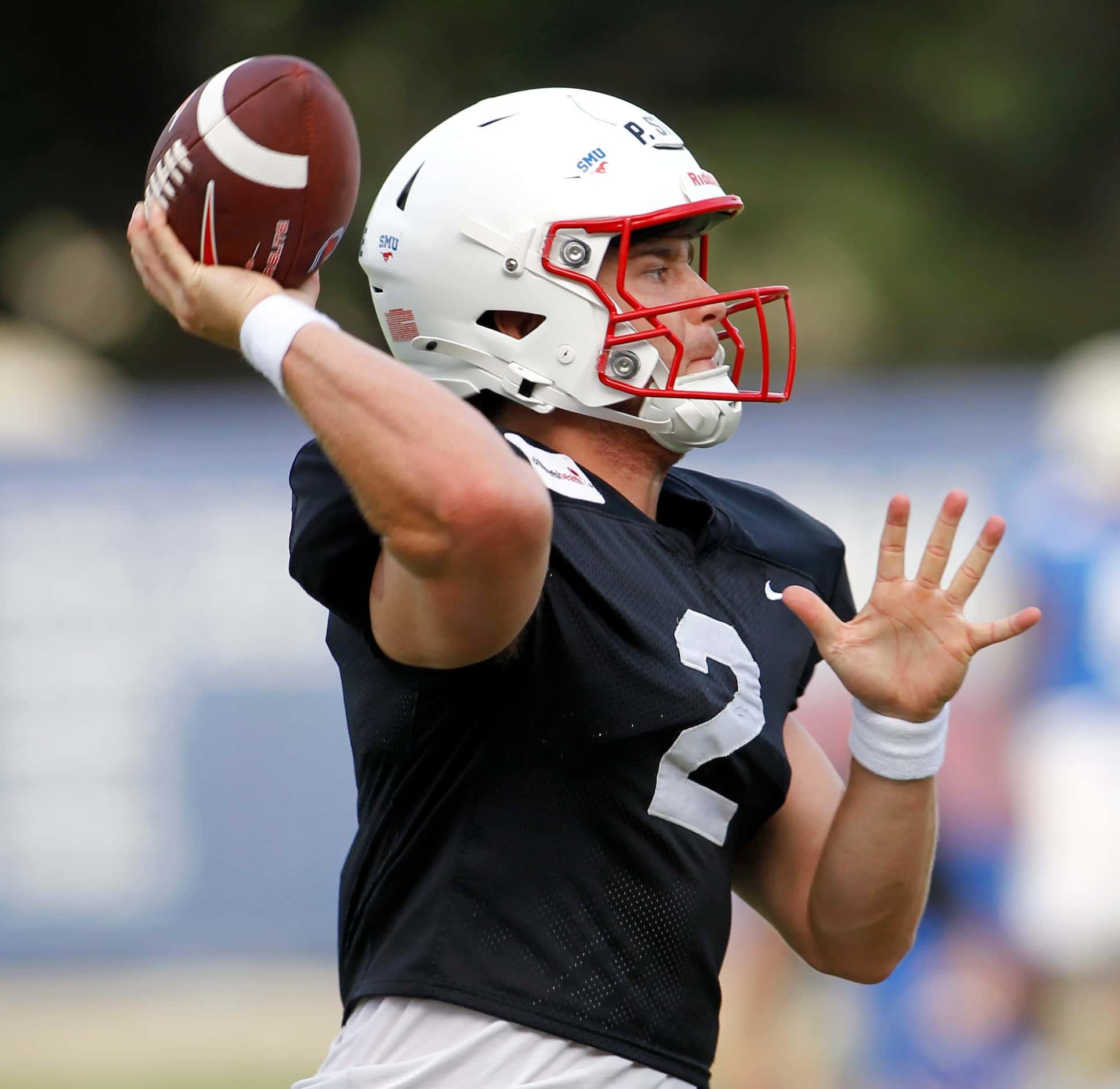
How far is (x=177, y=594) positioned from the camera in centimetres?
734

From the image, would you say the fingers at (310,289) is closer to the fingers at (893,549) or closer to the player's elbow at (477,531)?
the player's elbow at (477,531)

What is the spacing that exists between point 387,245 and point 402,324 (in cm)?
13

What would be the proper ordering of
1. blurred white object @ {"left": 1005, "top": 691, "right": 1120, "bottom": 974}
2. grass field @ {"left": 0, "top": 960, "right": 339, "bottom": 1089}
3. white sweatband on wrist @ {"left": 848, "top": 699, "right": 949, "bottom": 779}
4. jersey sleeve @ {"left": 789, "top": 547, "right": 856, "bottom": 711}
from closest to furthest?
1. white sweatband on wrist @ {"left": 848, "top": 699, "right": 949, "bottom": 779}
2. jersey sleeve @ {"left": 789, "top": 547, "right": 856, "bottom": 711}
3. grass field @ {"left": 0, "top": 960, "right": 339, "bottom": 1089}
4. blurred white object @ {"left": 1005, "top": 691, "right": 1120, "bottom": 974}

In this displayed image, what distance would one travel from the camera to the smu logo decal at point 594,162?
107 inches

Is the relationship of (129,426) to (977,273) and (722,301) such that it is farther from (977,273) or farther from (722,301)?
(977,273)

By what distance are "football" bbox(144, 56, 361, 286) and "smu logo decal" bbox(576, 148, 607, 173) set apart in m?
0.38

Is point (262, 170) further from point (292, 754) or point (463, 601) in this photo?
point (292, 754)

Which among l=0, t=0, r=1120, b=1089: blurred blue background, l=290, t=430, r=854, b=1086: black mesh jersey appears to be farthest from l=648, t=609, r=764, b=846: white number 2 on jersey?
l=0, t=0, r=1120, b=1089: blurred blue background

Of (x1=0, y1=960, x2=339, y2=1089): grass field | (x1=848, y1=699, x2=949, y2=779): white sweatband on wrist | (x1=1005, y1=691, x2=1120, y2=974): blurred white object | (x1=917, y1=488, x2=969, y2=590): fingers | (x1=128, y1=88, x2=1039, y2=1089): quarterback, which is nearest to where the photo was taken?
(x1=128, y1=88, x2=1039, y2=1089): quarterback

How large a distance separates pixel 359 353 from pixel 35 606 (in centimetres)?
557

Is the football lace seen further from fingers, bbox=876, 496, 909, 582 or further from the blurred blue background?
the blurred blue background

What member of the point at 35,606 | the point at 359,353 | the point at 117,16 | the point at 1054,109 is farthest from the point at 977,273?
the point at 359,353

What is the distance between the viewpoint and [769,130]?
1170cm

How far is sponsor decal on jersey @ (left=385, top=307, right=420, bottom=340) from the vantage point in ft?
9.23
